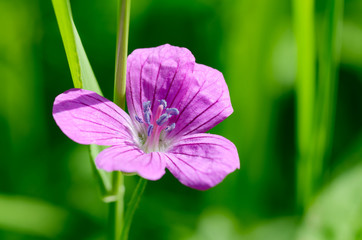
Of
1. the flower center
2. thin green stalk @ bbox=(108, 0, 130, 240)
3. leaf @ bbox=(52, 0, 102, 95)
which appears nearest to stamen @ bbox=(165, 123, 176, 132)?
the flower center

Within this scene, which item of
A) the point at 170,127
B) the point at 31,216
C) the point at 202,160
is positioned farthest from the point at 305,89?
the point at 31,216

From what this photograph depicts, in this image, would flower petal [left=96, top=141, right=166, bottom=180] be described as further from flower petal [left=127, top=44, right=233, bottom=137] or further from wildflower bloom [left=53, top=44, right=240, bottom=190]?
flower petal [left=127, top=44, right=233, bottom=137]

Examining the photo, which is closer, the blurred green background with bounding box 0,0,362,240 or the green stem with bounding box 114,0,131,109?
the green stem with bounding box 114,0,131,109

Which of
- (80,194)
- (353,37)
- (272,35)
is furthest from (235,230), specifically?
(353,37)

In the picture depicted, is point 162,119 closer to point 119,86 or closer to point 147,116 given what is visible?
point 147,116

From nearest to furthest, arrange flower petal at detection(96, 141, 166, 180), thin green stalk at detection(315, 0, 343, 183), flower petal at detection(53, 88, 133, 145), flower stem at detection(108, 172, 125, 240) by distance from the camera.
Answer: flower petal at detection(96, 141, 166, 180), flower petal at detection(53, 88, 133, 145), flower stem at detection(108, 172, 125, 240), thin green stalk at detection(315, 0, 343, 183)

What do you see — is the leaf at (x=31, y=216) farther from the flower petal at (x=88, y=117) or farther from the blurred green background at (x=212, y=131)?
the flower petal at (x=88, y=117)
